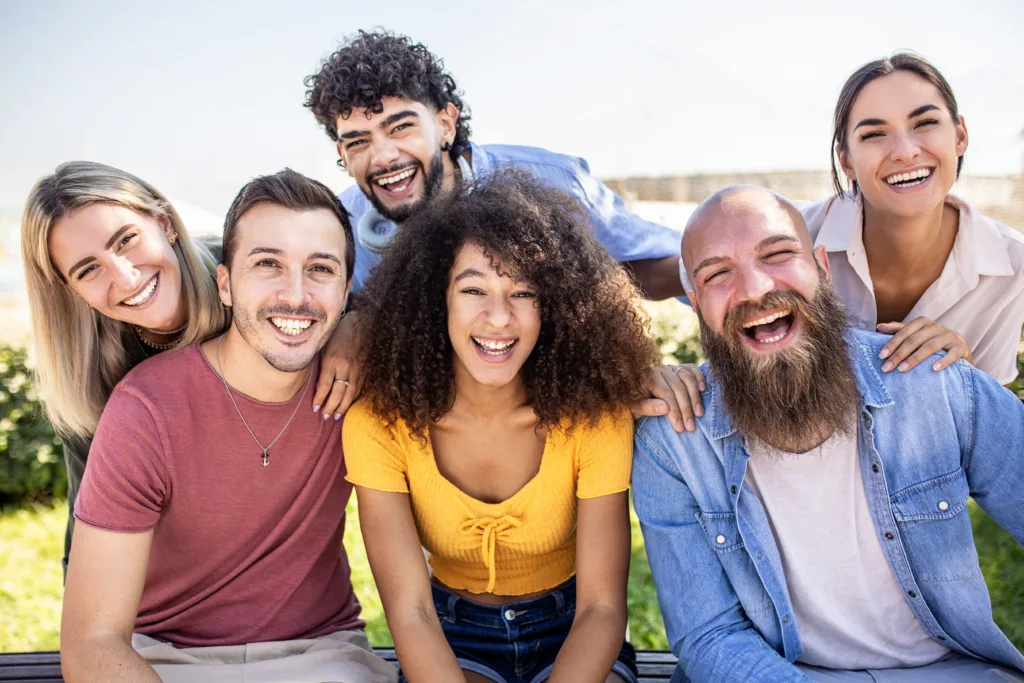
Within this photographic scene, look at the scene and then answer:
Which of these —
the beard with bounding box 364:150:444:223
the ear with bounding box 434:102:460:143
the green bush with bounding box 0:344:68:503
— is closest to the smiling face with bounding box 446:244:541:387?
the beard with bounding box 364:150:444:223

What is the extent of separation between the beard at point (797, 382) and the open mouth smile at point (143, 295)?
2.20 meters

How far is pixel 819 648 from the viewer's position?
2.66 meters

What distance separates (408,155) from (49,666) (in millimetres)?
2769

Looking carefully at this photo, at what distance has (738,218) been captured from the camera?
9.18ft

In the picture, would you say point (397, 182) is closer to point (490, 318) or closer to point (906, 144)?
point (490, 318)

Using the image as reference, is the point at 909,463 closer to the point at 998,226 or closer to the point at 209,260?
the point at 998,226

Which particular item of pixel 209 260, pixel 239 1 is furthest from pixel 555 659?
pixel 239 1

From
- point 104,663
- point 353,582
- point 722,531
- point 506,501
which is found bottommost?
point 353,582

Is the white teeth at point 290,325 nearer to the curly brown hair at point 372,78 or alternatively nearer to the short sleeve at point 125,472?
the short sleeve at point 125,472

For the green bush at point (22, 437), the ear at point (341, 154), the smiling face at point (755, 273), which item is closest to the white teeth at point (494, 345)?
the smiling face at point (755, 273)

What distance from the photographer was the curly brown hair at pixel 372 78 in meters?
3.89

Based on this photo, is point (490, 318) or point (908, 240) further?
point (908, 240)

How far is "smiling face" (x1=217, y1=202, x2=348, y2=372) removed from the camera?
2.85 meters

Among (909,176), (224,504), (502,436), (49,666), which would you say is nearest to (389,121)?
(502,436)
